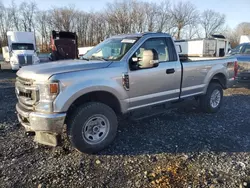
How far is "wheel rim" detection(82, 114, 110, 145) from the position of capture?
3648mm

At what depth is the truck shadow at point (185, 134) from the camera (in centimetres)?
394

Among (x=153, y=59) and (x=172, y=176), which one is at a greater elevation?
(x=153, y=59)

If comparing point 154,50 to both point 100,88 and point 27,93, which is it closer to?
point 100,88

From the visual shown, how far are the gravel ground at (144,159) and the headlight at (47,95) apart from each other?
0.95 meters

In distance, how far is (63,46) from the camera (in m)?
16.1

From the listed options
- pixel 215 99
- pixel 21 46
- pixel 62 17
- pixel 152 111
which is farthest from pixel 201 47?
pixel 62 17

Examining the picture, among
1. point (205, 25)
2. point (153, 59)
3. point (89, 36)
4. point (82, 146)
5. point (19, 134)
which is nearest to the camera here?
point (82, 146)

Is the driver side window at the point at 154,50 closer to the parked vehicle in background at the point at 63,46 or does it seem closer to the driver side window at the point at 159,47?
the driver side window at the point at 159,47

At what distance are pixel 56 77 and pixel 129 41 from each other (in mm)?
1761

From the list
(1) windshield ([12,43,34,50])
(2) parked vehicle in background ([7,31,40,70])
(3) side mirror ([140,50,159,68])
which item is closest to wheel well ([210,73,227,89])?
(3) side mirror ([140,50,159,68])

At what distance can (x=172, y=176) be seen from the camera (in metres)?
3.08

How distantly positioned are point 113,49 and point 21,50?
1514 cm

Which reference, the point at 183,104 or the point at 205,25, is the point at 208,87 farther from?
the point at 205,25

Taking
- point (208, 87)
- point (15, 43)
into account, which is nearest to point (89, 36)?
point (15, 43)
